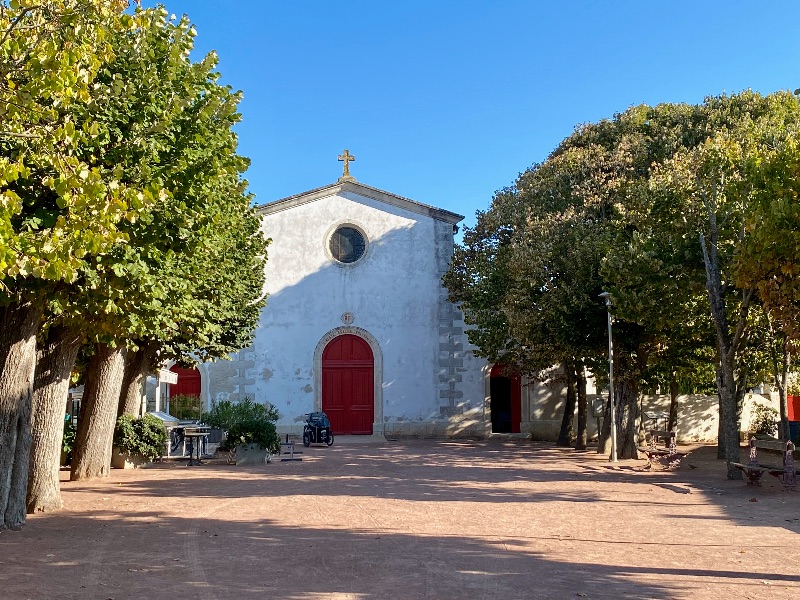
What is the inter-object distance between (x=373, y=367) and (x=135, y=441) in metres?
12.7

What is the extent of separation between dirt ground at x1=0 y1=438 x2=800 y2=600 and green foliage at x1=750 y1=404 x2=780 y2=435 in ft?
40.1

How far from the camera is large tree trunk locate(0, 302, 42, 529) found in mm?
10125

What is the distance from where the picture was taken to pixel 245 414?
2136 centimetres

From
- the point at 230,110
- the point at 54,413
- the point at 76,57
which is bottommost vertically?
the point at 54,413

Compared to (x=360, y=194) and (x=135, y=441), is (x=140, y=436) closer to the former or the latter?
(x=135, y=441)

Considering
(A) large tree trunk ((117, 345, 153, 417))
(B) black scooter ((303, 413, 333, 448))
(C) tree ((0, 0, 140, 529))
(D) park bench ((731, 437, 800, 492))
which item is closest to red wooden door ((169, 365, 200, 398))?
(B) black scooter ((303, 413, 333, 448))

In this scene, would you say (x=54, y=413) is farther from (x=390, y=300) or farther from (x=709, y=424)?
(x=709, y=424)

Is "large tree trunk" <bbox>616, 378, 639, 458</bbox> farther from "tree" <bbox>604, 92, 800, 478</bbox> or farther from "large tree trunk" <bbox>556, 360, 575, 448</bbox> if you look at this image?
"large tree trunk" <bbox>556, 360, 575, 448</bbox>

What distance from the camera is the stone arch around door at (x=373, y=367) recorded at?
97.3 ft

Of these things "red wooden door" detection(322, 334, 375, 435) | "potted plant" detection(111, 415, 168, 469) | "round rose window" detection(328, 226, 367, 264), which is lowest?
"potted plant" detection(111, 415, 168, 469)

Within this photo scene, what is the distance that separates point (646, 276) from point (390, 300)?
1476 cm

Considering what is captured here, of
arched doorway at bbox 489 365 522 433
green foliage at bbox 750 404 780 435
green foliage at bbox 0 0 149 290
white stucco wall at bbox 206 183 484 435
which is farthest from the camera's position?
arched doorway at bbox 489 365 522 433

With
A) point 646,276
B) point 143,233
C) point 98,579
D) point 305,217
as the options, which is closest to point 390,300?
point 305,217

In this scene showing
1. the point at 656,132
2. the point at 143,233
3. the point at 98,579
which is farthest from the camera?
the point at 656,132
